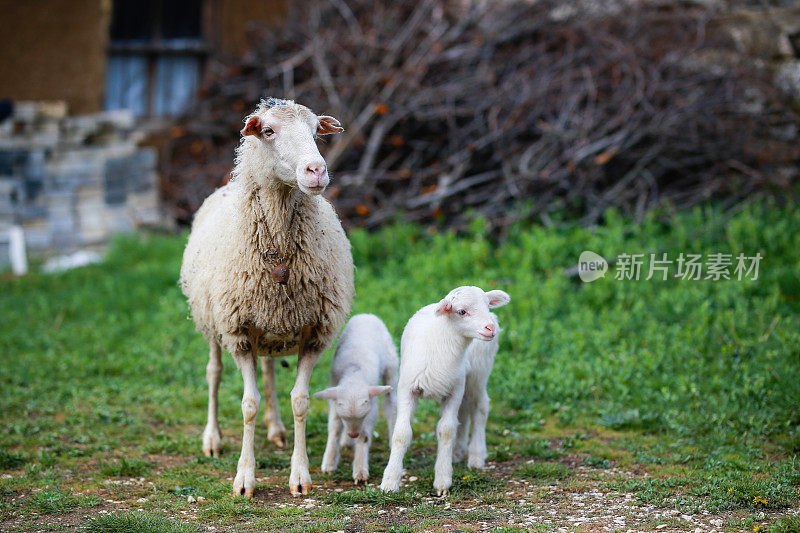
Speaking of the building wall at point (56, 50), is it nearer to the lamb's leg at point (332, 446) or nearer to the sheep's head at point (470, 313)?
the lamb's leg at point (332, 446)

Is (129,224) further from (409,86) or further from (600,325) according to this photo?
(600,325)

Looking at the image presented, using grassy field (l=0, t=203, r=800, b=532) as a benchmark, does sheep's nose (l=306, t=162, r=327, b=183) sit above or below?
above

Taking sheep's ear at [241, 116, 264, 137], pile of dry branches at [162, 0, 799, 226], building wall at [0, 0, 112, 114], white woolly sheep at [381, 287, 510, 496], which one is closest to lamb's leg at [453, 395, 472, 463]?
white woolly sheep at [381, 287, 510, 496]

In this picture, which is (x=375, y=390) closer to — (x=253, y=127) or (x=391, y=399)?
(x=391, y=399)

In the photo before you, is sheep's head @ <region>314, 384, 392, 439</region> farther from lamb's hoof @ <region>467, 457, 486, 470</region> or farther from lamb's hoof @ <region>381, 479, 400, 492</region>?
lamb's hoof @ <region>467, 457, 486, 470</region>

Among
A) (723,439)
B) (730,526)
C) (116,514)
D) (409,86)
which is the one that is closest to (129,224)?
(409,86)

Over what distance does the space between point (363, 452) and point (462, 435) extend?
0.72m

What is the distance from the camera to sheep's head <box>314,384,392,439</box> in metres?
4.85

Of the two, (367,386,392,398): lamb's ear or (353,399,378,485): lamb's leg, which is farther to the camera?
(353,399,378,485): lamb's leg

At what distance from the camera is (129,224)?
1182 cm

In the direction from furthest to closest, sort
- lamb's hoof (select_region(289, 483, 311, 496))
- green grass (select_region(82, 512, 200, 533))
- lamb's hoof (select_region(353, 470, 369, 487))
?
1. lamb's hoof (select_region(353, 470, 369, 487))
2. lamb's hoof (select_region(289, 483, 311, 496))
3. green grass (select_region(82, 512, 200, 533))

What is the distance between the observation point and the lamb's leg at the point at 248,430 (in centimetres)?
481

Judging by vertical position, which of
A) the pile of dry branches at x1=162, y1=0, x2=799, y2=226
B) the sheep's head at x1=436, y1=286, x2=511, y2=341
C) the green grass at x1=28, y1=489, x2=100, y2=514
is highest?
the pile of dry branches at x1=162, y1=0, x2=799, y2=226

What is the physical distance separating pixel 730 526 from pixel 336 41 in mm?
9240
